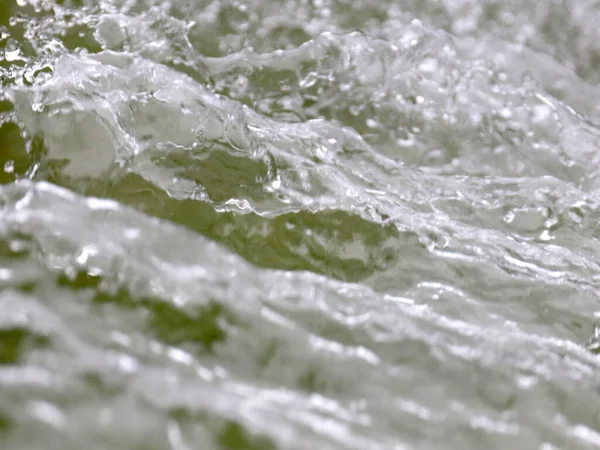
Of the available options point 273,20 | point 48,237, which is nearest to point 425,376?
point 48,237

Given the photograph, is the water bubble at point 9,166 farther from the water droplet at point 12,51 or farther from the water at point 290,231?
the water droplet at point 12,51

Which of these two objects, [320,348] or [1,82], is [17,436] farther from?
[1,82]

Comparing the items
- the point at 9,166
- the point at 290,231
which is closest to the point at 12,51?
the point at 9,166

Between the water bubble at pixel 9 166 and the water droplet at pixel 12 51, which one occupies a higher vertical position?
the water droplet at pixel 12 51

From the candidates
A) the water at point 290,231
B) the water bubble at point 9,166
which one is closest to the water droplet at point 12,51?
the water at point 290,231

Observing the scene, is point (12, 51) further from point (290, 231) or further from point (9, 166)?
point (290, 231)

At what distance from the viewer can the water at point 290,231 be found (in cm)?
36

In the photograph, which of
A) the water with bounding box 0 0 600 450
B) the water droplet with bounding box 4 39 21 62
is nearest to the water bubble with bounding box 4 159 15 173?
the water with bounding box 0 0 600 450

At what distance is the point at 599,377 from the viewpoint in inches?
18.8

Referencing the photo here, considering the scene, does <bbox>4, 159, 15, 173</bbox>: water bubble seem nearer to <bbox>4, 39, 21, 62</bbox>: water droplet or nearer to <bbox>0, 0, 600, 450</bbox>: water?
<bbox>0, 0, 600, 450</bbox>: water

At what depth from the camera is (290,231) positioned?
56cm

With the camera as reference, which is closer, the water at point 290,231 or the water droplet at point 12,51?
the water at point 290,231

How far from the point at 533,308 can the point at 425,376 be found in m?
0.18

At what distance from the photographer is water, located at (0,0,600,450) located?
1.19 ft
